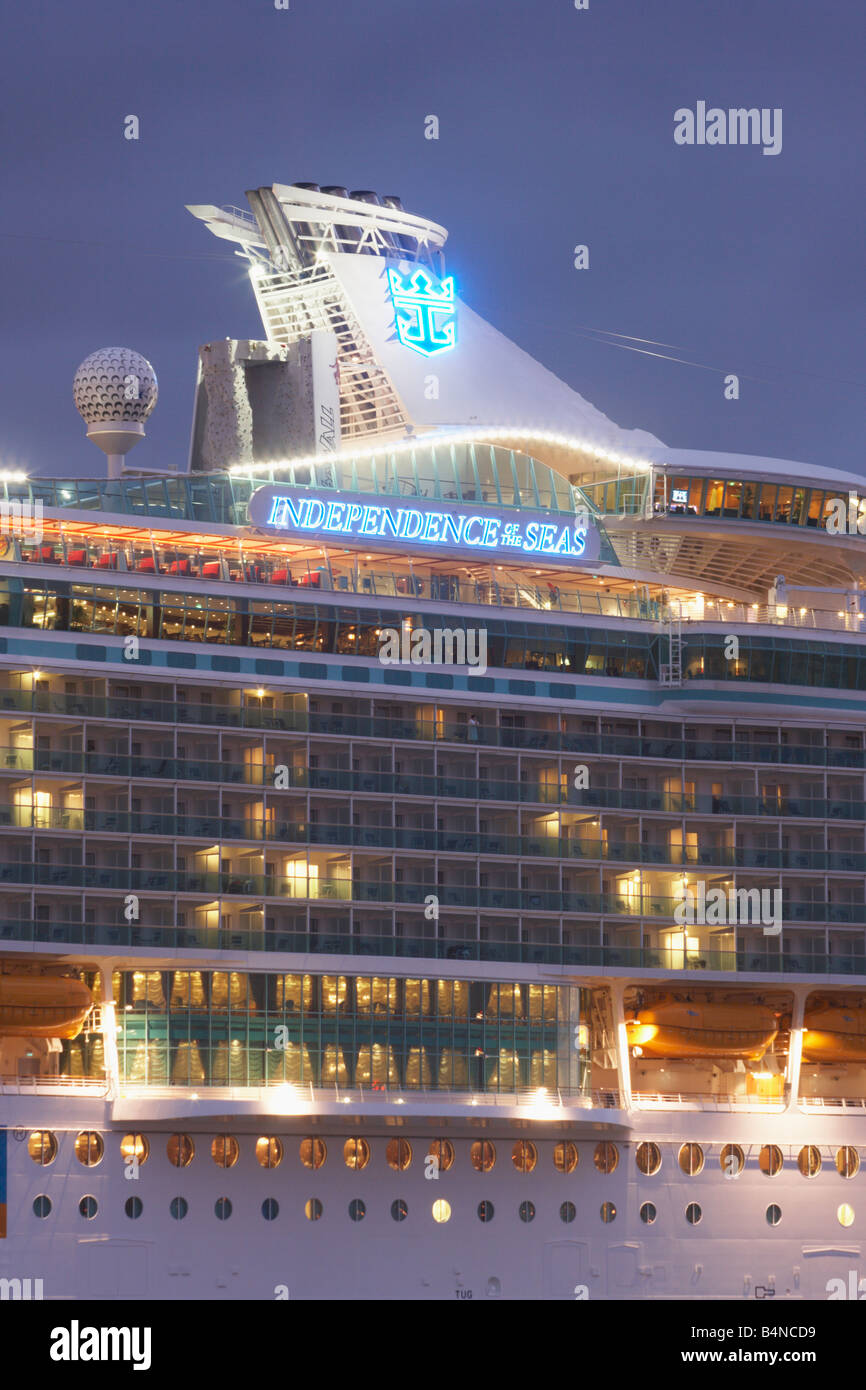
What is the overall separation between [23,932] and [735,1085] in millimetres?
24273

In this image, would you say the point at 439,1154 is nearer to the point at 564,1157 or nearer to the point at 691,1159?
the point at 564,1157

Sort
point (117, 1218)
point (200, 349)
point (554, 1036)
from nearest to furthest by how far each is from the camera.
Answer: point (117, 1218)
point (554, 1036)
point (200, 349)

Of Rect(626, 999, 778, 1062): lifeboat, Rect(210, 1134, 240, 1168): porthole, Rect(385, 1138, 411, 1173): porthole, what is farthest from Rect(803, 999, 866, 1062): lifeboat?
Rect(210, 1134, 240, 1168): porthole

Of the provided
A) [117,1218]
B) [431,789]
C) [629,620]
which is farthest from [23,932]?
[629,620]

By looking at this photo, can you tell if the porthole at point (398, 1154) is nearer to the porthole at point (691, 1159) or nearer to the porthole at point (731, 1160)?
the porthole at point (691, 1159)

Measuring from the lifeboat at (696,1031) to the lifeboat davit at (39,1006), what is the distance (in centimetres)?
1836

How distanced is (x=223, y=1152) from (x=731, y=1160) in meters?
16.2

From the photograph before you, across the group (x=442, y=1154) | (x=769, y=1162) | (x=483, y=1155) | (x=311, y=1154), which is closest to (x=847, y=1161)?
(x=769, y=1162)

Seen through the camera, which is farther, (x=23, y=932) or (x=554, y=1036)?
(x=554, y=1036)

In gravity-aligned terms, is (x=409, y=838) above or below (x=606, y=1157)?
above

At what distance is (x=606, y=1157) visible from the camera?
289 ft

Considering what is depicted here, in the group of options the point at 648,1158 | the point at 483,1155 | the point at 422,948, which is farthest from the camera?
the point at 648,1158
